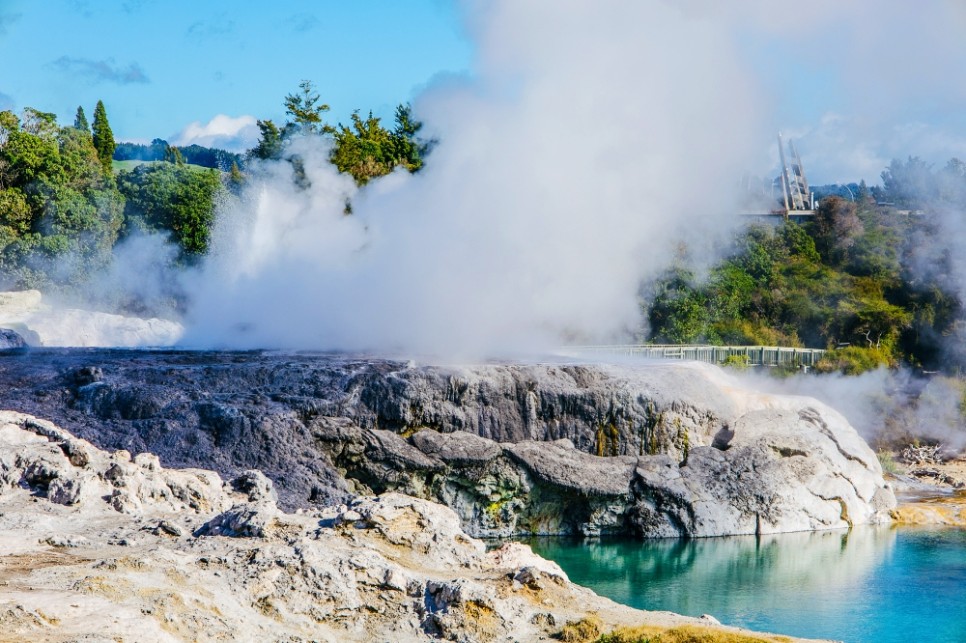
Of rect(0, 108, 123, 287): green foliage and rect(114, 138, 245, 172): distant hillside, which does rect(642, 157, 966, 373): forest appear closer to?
rect(0, 108, 123, 287): green foliage

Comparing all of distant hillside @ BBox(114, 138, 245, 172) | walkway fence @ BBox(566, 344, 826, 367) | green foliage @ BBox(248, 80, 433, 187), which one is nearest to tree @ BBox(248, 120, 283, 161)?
green foliage @ BBox(248, 80, 433, 187)

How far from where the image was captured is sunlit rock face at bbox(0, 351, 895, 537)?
50.5 feet

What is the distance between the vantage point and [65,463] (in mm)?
12320

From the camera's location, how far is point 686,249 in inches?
1431

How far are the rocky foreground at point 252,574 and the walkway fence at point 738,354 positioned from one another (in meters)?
16.1

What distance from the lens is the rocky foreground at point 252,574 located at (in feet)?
26.7

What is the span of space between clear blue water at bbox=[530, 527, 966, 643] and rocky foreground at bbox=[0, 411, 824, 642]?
300 cm

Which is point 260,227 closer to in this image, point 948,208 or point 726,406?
point 726,406

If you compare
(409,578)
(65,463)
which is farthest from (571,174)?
(409,578)

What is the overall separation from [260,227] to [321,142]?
13819 millimetres

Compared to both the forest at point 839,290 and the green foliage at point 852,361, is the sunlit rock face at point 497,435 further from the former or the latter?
the forest at point 839,290

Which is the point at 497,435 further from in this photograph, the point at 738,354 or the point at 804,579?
the point at 738,354

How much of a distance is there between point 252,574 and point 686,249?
28535mm

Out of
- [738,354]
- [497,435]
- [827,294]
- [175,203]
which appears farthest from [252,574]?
→ [827,294]
